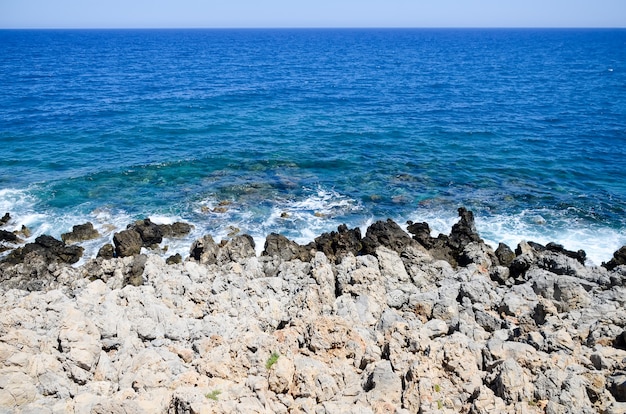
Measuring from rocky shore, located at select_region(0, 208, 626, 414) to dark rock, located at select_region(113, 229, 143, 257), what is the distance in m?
4.11

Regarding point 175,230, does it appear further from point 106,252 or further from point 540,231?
point 540,231

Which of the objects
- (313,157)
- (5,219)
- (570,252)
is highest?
(313,157)

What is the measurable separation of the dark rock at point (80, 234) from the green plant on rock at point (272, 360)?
902 inches

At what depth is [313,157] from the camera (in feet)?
158

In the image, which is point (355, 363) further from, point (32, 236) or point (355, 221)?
point (32, 236)

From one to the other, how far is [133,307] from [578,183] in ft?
129

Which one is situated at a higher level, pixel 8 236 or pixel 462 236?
pixel 462 236

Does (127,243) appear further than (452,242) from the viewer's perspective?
Yes

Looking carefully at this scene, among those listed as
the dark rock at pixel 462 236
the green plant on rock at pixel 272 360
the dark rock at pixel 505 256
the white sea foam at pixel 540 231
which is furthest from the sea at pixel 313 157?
the green plant on rock at pixel 272 360

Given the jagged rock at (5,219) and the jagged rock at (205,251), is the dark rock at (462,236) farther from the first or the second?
the jagged rock at (5,219)

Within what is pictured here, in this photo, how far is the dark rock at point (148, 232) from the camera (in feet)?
102

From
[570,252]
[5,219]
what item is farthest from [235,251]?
[570,252]

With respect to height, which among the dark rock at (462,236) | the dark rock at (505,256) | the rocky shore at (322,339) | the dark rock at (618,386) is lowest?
the dark rock at (505,256)

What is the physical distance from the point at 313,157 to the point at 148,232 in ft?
70.0
